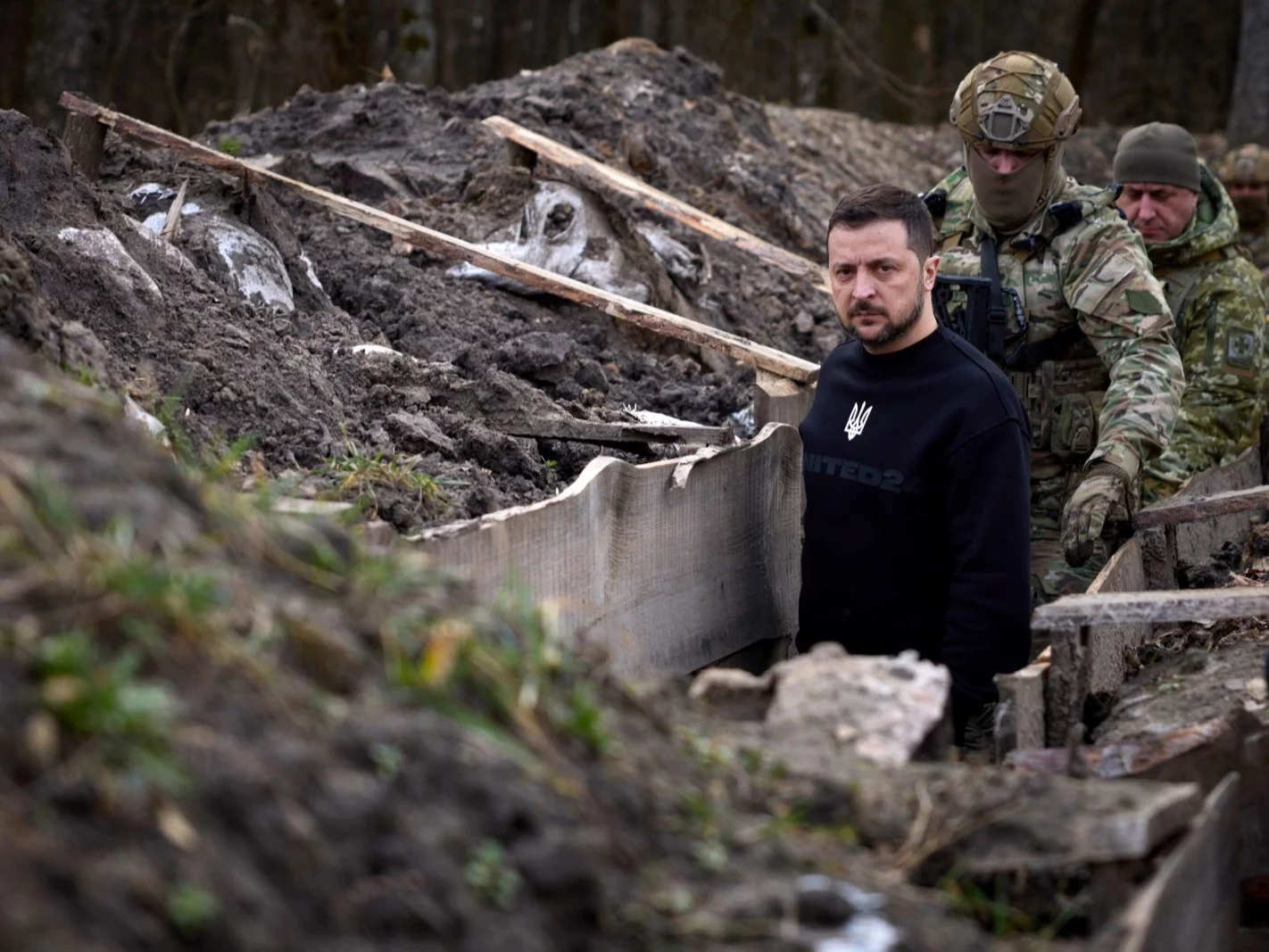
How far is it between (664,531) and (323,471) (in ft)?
3.31

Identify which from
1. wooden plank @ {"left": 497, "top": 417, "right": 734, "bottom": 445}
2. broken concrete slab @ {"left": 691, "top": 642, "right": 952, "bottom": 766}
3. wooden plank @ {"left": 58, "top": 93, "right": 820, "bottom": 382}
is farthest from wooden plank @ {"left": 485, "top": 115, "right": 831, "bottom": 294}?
broken concrete slab @ {"left": 691, "top": 642, "right": 952, "bottom": 766}

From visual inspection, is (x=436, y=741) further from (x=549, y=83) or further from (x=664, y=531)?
(x=549, y=83)

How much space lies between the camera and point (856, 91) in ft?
53.5

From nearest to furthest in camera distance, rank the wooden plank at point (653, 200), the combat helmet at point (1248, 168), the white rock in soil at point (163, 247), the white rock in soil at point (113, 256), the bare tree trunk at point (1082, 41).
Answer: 1. the white rock in soil at point (113, 256)
2. the white rock in soil at point (163, 247)
3. the wooden plank at point (653, 200)
4. the combat helmet at point (1248, 168)
5. the bare tree trunk at point (1082, 41)

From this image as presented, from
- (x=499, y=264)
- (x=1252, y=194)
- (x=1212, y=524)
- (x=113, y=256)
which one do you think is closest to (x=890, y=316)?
(x=499, y=264)

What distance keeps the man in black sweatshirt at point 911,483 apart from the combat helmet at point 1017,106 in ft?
3.92

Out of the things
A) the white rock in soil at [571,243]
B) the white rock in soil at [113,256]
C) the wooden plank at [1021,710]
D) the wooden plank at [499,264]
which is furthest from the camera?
the white rock in soil at [571,243]

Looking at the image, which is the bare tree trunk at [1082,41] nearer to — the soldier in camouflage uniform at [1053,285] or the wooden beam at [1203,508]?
the soldier in camouflage uniform at [1053,285]

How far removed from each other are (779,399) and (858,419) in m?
1.17

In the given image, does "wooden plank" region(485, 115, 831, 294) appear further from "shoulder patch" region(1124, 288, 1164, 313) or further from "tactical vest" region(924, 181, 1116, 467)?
"shoulder patch" region(1124, 288, 1164, 313)

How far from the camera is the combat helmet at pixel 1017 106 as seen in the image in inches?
233

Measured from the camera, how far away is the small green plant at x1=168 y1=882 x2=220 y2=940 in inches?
79.2

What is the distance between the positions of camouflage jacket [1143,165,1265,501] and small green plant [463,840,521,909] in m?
5.65

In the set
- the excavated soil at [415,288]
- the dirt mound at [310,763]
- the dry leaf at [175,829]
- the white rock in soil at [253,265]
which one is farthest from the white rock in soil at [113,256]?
the dry leaf at [175,829]
